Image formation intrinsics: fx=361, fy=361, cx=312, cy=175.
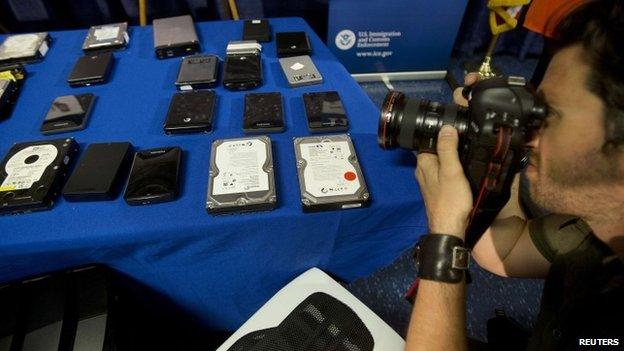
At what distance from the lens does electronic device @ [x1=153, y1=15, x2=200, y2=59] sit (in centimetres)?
117

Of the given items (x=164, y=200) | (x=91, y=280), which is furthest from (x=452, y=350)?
(x=91, y=280)

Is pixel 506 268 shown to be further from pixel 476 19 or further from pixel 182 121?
pixel 476 19

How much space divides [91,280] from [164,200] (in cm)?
24

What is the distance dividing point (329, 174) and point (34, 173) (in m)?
0.63

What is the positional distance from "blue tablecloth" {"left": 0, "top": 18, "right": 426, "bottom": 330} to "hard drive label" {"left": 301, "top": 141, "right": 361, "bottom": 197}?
0.04m

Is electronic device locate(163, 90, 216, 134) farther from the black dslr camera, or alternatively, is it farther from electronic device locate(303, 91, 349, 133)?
the black dslr camera

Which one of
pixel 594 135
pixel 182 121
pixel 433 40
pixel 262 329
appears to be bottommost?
pixel 262 329

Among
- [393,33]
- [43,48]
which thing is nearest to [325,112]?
[43,48]

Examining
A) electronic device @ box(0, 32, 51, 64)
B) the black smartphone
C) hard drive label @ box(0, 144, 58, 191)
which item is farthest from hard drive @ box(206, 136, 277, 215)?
electronic device @ box(0, 32, 51, 64)

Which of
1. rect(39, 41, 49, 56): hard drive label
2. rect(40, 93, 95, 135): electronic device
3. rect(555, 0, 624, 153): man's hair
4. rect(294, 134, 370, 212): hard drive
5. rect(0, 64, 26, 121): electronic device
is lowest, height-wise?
rect(294, 134, 370, 212): hard drive

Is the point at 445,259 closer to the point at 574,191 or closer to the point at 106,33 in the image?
the point at 574,191

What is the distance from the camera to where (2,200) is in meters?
0.72

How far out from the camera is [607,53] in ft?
1.81

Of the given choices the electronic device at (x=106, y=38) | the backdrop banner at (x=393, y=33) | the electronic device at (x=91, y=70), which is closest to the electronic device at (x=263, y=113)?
the electronic device at (x=91, y=70)
